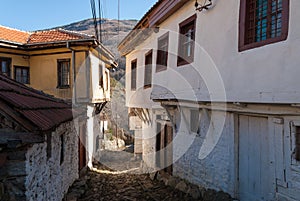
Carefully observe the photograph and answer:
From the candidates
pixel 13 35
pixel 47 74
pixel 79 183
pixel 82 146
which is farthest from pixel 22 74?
pixel 79 183

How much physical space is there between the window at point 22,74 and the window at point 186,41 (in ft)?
27.2

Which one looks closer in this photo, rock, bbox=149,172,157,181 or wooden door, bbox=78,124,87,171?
rock, bbox=149,172,157,181

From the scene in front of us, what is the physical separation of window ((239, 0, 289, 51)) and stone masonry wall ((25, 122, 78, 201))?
13.8 ft

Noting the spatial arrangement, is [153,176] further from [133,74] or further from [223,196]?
[133,74]

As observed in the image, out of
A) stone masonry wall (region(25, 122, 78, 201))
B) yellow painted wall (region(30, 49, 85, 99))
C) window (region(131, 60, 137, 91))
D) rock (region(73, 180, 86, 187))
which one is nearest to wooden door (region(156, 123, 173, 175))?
rock (region(73, 180, 86, 187))

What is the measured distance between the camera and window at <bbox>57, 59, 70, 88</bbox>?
1247 centimetres

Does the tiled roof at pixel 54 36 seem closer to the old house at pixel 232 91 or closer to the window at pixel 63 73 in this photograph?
the window at pixel 63 73

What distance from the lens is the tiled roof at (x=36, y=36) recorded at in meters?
12.8

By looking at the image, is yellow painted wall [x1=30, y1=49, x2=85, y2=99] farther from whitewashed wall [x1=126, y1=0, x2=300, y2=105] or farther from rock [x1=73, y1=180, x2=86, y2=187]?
whitewashed wall [x1=126, y1=0, x2=300, y2=105]

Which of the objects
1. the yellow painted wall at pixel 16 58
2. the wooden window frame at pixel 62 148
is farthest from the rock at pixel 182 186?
the yellow painted wall at pixel 16 58

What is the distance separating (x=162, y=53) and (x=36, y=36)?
7902mm

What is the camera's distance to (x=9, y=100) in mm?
4234

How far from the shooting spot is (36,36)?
550 inches

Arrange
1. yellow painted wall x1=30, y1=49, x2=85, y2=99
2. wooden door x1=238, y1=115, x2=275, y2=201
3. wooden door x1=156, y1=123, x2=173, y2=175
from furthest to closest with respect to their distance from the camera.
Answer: yellow painted wall x1=30, y1=49, x2=85, y2=99 < wooden door x1=156, y1=123, x2=173, y2=175 < wooden door x1=238, y1=115, x2=275, y2=201
